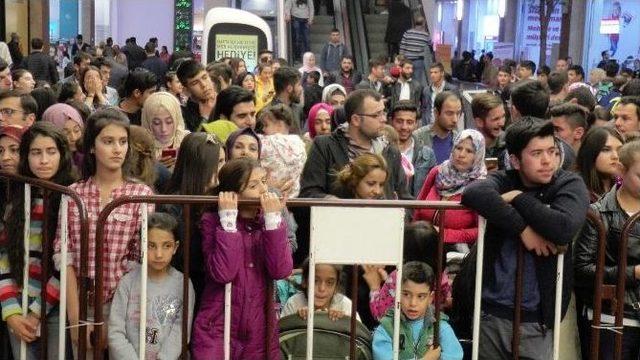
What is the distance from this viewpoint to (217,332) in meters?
4.81

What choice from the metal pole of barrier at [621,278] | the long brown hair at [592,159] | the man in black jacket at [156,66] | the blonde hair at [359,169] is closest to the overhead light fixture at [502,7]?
the man in black jacket at [156,66]

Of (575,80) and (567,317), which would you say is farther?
(575,80)

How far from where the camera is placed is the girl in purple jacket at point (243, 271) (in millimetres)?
4668

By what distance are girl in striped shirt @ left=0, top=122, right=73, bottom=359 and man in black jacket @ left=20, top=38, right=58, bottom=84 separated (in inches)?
413

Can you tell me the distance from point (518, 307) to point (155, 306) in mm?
1713

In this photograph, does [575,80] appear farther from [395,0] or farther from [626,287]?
[626,287]

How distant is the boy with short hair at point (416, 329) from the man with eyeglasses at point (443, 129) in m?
3.19

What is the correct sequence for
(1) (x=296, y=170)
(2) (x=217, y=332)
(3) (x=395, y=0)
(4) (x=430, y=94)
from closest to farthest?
(2) (x=217, y=332), (1) (x=296, y=170), (4) (x=430, y=94), (3) (x=395, y=0)

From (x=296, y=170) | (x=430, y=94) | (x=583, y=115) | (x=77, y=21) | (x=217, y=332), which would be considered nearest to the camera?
(x=217, y=332)

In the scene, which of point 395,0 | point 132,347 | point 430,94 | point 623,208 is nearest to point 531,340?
point 623,208

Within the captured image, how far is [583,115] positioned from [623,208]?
209 cm

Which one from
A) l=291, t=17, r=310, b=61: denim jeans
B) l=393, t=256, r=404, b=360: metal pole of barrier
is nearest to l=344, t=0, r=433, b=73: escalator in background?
l=291, t=17, r=310, b=61: denim jeans

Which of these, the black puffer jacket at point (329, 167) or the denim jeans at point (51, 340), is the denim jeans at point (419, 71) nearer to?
the black puffer jacket at point (329, 167)

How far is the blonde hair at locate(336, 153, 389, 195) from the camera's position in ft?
19.1
